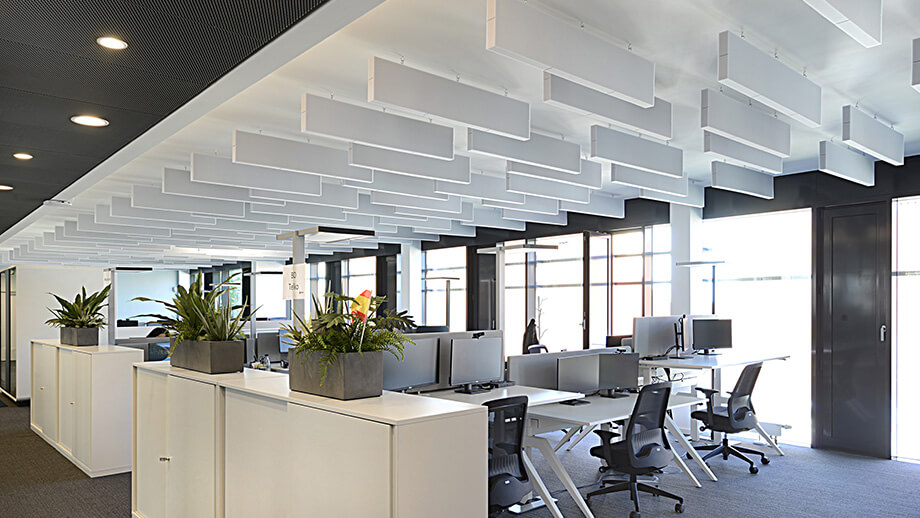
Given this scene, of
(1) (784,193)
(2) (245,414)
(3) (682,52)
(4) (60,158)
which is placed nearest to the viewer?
(2) (245,414)

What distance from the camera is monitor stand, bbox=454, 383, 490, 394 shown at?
561cm

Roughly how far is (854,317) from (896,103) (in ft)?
9.58

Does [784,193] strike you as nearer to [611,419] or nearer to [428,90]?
[611,419]

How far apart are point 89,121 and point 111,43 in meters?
1.19

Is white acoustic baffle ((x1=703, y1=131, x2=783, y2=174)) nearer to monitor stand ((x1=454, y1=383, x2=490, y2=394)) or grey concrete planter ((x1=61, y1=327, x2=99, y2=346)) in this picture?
monitor stand ((x1=454, y1=383, x2=490, y2=394))

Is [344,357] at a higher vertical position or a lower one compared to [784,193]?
lower

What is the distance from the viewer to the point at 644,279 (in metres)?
9.40

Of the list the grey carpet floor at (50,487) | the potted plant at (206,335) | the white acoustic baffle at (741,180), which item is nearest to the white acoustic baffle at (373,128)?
the potted plant at (206,335)

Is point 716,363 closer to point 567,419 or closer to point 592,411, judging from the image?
point 592,411

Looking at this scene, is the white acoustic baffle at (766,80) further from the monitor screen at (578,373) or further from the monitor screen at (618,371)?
the monitor screen at (578,373)

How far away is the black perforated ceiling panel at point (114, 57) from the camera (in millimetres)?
2293

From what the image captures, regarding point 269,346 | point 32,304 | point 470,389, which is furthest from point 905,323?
point 32,304

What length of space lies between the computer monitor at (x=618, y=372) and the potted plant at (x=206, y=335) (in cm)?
331

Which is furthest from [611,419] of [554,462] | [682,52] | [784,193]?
[784,193]
